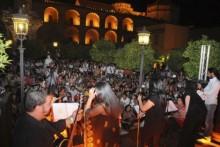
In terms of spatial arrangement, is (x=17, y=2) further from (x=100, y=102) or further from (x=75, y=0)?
(x=100, y=102)

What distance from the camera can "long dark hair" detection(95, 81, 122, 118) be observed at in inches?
171

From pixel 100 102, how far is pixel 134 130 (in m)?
5.31

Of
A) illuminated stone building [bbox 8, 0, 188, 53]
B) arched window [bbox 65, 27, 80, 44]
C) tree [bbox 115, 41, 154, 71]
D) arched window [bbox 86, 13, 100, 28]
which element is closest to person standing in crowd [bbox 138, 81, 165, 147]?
tree [bbox 115, 41, 154, 71]

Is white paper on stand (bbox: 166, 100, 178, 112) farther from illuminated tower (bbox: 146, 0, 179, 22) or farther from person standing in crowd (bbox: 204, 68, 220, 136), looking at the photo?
illuminated tower (bbox: 146, 0, 179, 22)

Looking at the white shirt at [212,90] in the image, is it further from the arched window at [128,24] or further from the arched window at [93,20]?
the arched window at [128,24]

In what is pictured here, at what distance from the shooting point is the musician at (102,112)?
4.37 m

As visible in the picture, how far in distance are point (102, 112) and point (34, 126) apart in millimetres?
1392

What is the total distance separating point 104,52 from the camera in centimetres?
3909

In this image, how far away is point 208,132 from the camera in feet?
24.9

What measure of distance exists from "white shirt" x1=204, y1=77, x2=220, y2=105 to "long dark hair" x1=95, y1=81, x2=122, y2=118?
4.16 m

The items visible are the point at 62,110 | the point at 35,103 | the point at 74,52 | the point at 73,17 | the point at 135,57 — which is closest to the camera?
the point at 35,103

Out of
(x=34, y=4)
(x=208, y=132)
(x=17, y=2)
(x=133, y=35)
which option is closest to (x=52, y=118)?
(x=208, y=132)

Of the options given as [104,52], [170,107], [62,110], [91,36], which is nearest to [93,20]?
[91,36]

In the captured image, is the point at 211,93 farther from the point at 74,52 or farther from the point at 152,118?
the point at 74,52
